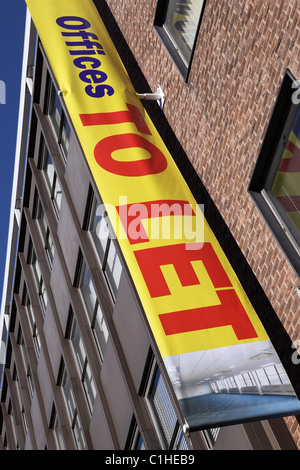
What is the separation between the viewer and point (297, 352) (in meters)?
8.68

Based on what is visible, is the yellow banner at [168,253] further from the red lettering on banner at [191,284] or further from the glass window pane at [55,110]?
the glass window pane at [55,110]

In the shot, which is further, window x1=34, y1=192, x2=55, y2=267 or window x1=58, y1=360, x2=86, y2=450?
window x1=34, y1=192, x2=55, y2=267

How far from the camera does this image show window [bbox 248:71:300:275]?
900cm

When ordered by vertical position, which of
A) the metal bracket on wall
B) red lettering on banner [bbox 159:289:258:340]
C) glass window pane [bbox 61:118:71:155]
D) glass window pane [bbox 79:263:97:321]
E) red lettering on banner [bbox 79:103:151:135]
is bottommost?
glass window pane [bbox 79:263:97:321]

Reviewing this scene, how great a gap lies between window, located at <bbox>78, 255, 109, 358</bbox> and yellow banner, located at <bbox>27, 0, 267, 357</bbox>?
5.06 m

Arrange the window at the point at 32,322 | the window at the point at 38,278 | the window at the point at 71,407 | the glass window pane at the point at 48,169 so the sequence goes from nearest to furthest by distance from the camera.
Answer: the window at the point at 71,407
the glass window pane at the point at 48,169
the window at the point at 38,278
the window at the point at 32,322

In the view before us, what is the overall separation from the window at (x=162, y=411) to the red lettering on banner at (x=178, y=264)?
3.45 meters

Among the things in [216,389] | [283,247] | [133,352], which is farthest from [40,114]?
[216,389]

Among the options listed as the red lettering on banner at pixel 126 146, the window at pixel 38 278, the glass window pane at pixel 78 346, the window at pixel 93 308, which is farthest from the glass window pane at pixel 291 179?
the window at pixel 38 278

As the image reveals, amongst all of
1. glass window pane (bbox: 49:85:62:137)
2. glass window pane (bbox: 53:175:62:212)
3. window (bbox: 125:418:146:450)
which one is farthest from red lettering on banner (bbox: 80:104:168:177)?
glass window pane (bbox: 53:175:62:212)

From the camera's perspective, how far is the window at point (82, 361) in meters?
16.7

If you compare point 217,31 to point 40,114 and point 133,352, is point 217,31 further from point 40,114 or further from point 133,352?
point 40,114

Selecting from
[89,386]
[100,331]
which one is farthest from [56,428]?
[100,331]

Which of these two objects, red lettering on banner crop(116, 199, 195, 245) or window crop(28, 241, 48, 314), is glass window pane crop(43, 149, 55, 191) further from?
red lettering on banner crop(116, 199, 195, 245)
